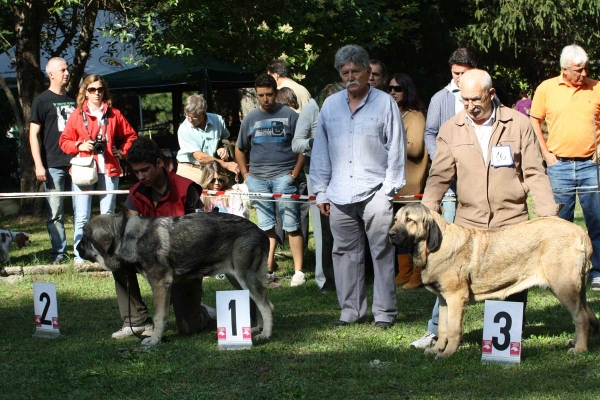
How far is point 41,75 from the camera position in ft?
53.7

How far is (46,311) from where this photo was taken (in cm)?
696

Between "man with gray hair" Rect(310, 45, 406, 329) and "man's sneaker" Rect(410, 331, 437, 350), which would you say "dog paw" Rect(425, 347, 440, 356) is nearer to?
"man's sneaker" Rect(410, 331, 437, 350)

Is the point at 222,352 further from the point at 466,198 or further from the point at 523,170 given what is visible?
the point at 523,170

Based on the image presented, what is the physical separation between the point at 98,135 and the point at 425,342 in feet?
16.7

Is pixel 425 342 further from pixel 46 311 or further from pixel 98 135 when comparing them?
pixel 98 135

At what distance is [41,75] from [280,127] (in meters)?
8.96

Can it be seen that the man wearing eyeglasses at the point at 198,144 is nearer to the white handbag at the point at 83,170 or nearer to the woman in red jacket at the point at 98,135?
the woman in red jacket at the point at 98,135

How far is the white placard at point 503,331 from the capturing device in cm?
Result: 556

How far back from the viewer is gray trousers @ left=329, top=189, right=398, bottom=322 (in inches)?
267

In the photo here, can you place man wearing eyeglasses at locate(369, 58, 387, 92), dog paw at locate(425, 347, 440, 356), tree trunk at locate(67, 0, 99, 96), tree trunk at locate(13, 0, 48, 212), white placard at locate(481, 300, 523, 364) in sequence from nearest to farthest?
white placard at locate(481, 300, 523, 364) → dog paw at locate(425, 347, 440, 356) → man wearing eyeglasses at locate(369, 58, 387, 92) → tree trunk at locate(13, 0, 48, 212) → tree trunk at locate(67, 0, 99, 96)

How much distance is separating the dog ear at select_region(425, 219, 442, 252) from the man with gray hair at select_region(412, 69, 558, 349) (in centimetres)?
32

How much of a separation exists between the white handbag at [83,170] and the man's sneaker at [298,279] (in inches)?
103

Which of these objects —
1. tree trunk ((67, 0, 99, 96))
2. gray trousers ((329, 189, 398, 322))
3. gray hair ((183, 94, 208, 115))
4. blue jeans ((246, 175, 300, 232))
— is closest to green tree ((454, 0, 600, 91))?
tree trunk ((67, 0, 99, 96))

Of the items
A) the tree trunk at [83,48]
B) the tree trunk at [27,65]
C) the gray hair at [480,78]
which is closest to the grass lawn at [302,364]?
the gray hair at [480,78]
